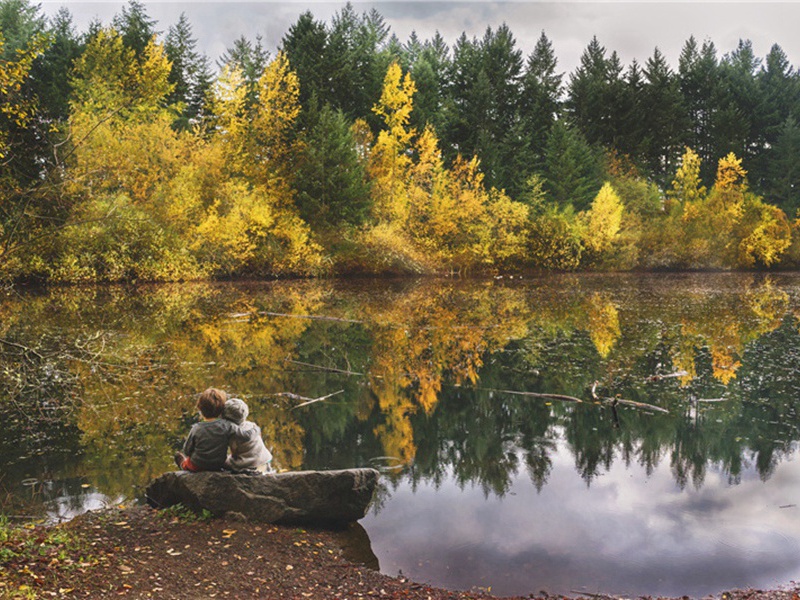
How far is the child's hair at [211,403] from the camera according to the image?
7.30 metres

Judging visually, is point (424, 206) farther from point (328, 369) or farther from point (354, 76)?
point (328, 369)

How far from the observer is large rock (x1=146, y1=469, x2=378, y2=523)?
23.6ft

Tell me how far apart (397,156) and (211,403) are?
42.3 meters

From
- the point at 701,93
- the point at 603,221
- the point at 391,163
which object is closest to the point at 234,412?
the point at 391,163

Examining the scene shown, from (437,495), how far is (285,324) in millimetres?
14424

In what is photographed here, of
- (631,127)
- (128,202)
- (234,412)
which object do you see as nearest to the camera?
(234,412)

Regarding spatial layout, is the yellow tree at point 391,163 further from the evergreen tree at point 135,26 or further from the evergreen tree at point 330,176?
the evergreen tree at point 135,26

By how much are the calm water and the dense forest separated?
10.5m

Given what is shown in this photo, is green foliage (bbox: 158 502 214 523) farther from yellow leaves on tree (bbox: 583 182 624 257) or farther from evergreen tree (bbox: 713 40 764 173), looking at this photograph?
evergreen tree (bbox: 713 40 764 173)

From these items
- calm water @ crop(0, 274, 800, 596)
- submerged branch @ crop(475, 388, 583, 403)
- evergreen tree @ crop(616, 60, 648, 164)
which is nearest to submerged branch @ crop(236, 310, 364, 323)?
calm water @ crop(0, 274, 800, 596)

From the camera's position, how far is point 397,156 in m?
48.0

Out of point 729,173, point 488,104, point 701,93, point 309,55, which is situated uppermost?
point 701,93

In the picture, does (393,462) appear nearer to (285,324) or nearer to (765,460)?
(765,460)

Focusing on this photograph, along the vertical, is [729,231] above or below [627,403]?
above
